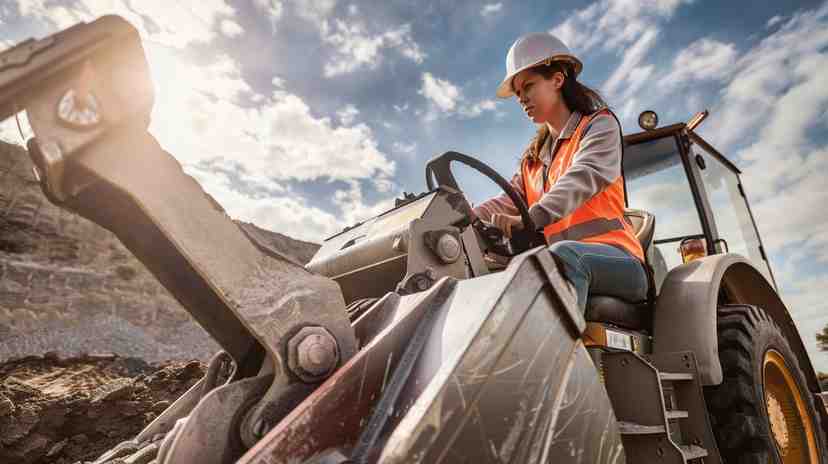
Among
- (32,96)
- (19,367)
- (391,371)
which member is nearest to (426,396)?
(391,371)

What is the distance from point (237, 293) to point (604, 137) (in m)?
1.75

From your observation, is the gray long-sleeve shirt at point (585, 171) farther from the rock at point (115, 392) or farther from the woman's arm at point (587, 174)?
the rock at point (115, 392)

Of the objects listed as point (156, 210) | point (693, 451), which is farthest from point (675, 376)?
point (156, 210)

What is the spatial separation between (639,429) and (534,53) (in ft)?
5.70

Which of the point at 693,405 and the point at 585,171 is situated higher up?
the point at 585,171

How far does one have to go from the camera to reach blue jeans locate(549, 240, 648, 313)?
1.91 metres

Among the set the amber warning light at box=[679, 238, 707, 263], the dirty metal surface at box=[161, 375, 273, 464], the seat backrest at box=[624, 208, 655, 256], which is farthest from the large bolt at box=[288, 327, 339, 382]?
the amber warning light at box=[679, 238, 707, 263]

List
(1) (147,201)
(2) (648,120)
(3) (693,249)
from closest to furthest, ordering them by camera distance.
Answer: (1) (147,201) < (3) (693,249) < (2) (648,120)

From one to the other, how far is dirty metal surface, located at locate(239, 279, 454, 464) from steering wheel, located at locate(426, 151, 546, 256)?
0.99 meters

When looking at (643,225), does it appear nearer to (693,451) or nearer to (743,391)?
(743,391)

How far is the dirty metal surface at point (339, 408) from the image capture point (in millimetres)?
1082

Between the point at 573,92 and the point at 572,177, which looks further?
the point at 573,92

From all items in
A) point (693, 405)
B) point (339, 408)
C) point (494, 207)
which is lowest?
point (693, 405)

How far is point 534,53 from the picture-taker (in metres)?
2.55
